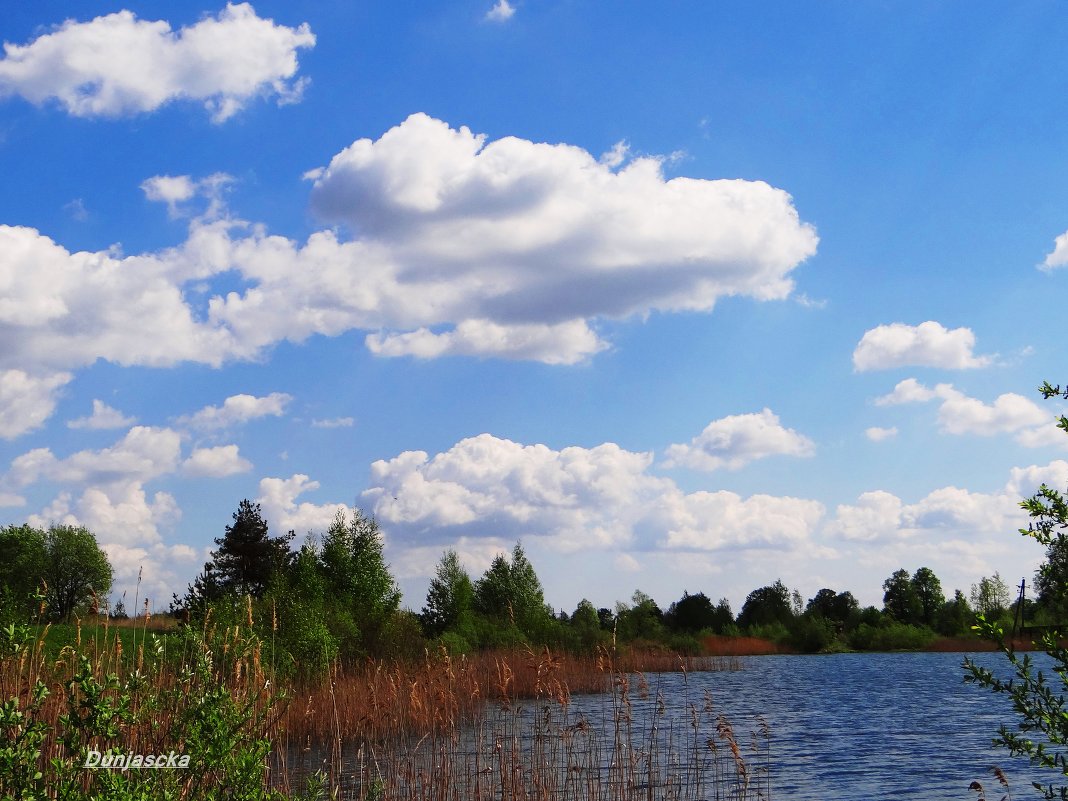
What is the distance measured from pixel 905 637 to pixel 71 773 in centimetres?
9191

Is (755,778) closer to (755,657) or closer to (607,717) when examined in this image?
(607,717)

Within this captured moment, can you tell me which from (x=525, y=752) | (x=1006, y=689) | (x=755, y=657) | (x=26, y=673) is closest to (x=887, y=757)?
(x=525, y=752)

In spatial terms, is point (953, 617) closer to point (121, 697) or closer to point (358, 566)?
point (358, 566)

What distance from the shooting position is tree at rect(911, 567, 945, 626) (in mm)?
103750

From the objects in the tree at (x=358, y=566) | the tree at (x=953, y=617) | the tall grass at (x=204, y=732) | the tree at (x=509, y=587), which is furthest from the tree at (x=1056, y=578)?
the tree at (x=953, y=617)

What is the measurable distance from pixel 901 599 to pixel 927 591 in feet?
10.3

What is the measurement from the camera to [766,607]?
4077 inches

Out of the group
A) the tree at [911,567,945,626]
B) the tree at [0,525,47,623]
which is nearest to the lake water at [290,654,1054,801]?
the tree at [0,525,47,623]

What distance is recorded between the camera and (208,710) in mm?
6195

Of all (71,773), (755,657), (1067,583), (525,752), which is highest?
(1067,583)

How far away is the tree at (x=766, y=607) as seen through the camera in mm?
99838

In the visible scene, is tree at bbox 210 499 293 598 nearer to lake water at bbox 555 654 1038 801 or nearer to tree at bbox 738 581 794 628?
lake water at bbox 555 654 1038 801

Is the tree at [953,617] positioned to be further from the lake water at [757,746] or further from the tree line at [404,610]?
the lake water at [757,746]

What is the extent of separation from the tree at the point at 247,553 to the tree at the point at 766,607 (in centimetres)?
6677
